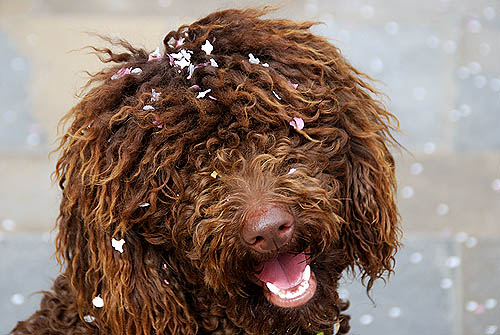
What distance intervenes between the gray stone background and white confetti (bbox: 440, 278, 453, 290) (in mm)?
13

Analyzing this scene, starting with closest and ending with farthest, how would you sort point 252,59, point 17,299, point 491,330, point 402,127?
point 252,59 < point 491,330 < point 17,299 < point 402,127

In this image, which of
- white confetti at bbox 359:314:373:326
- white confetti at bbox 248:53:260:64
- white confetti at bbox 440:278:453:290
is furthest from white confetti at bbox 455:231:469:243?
white confetti at bbox 248:53:260:64

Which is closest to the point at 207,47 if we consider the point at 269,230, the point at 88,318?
the point at 269,230

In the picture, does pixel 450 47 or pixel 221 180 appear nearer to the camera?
pixel 221 180

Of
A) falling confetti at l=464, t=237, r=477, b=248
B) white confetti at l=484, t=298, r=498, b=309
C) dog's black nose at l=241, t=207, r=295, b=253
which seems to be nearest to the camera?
dog's black nose at l=241, t=207, r=295, b=253

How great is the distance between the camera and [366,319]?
397 cm

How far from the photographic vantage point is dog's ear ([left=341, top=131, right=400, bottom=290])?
2520mm

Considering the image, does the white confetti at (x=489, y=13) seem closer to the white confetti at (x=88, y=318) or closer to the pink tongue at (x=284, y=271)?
the pink tongue at (x=284, y=271)

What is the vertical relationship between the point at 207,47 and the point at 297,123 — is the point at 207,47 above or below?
above

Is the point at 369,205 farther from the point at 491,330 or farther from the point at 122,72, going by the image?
the point at 491,330

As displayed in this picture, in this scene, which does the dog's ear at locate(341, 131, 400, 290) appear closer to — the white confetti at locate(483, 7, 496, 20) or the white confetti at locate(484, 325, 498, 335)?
the white confetti at locate(484, 325, 498, 335)

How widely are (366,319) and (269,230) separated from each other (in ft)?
6.83

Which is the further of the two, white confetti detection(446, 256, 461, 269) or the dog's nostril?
white confetti detection(446, 256, 461, 269)

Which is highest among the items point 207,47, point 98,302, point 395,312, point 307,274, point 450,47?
point 207,47
